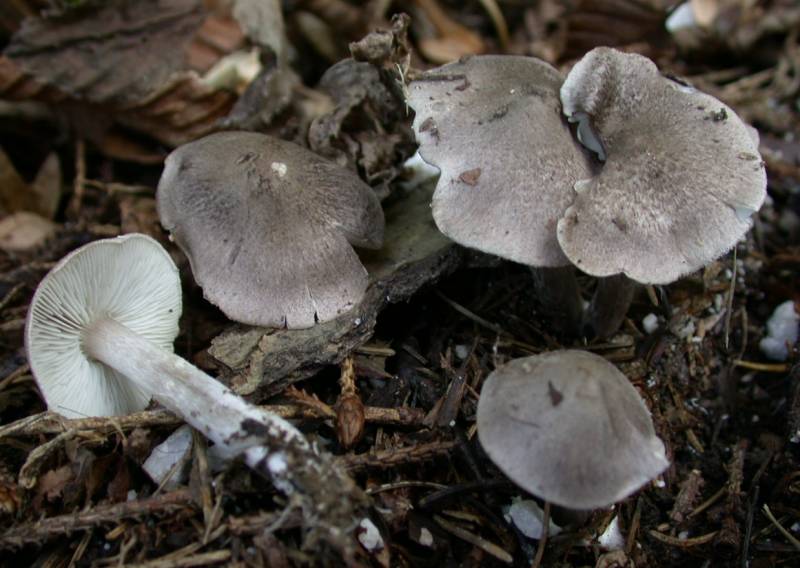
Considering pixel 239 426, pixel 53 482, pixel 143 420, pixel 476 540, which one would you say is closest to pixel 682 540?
pixel 476 540

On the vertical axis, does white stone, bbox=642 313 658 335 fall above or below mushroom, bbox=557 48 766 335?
below

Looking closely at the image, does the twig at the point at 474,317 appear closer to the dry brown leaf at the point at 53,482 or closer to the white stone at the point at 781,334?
the white stone at the point at 781,334

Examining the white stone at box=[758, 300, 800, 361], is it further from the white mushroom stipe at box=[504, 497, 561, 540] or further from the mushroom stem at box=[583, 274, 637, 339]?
the white mushroom stipe at box=[504, 497, 561, 540]

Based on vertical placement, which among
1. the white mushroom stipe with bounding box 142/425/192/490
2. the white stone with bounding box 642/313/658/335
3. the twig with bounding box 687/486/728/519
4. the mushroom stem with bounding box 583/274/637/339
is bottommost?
the twig with bounding box 687/486/728/519

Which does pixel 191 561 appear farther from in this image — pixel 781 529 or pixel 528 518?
pixel 781 529

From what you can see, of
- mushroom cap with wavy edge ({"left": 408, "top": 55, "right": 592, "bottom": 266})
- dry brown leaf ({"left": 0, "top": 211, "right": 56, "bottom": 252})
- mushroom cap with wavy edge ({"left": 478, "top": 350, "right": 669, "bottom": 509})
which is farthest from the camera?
dry brown leaf ({"left": 0, "top": 211, "right": 56, "bottom": 252})

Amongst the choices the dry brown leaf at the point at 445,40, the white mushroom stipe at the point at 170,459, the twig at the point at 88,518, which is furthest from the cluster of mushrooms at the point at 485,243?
the dry brown leaf at the point at 445,40

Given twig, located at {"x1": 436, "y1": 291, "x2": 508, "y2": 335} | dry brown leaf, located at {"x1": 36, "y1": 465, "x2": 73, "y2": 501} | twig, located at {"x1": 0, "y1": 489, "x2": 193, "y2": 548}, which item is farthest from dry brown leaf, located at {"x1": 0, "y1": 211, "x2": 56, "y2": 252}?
twig, located at {"x1": 436, "y1": 291, "x2": 508, "y2": 335}
